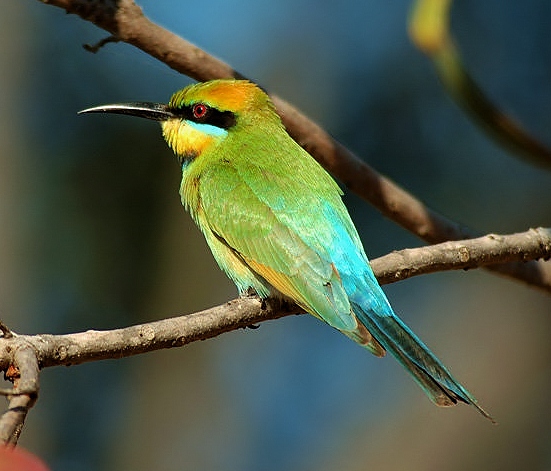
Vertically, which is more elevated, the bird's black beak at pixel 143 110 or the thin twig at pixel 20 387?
the thin twig at pixel 20 387

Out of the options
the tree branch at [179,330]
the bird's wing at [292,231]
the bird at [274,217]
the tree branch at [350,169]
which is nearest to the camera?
the tree branch at [179,330]

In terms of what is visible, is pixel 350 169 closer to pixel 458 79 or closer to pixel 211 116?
pixel 458 79

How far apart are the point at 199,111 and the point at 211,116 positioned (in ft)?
0.13

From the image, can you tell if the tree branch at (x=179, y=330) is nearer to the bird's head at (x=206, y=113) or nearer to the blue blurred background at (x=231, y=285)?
the bird's head at (x=206, y=113)

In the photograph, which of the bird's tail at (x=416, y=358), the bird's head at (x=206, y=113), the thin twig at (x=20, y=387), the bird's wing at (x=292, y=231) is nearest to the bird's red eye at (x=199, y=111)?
the bird's head at (x=206, y=113)

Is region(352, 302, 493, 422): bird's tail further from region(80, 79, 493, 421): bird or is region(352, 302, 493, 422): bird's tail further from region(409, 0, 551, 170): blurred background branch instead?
region(409, 0, 551, 170): blurred background branch

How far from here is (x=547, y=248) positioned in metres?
2.35

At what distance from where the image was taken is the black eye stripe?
2875mm

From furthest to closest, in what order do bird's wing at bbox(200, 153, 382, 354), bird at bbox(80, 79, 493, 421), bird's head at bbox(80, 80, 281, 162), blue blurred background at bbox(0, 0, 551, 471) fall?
blue blurred background at bbox(0, 0, 551, 471) → bird's head at bbox(80, 80, 281, 162) → bird's wing at bbox(200, 153, 382, 354) → bird at bbox(80, 79, 493, 421)

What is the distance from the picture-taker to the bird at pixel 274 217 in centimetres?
223

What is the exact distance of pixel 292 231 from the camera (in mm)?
2521

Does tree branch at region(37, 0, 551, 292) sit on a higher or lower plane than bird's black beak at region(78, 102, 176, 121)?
higher

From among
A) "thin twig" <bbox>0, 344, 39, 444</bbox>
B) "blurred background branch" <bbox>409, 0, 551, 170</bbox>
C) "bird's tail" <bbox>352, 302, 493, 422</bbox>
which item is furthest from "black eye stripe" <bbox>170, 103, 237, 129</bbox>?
"thin twig" <bbox>0, 344, 39, 444</bbox>

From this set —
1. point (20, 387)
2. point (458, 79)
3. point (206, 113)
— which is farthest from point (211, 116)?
point (20, 387)
